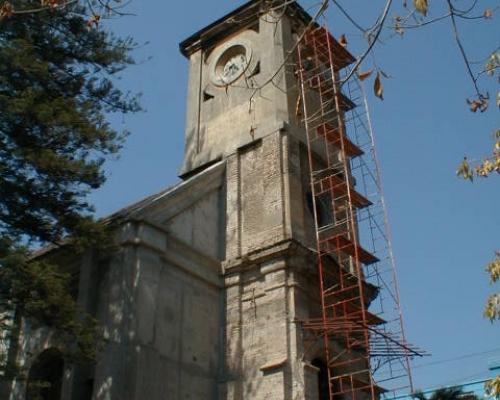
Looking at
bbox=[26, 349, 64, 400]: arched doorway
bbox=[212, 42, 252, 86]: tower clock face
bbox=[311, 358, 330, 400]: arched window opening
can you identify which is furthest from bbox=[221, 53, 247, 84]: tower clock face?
bbox=[26, 349, 64, 400]: arched doorway

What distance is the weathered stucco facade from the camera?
14.7 m

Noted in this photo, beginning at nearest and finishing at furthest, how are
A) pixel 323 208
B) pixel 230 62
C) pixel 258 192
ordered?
pixel 258 192 → pixel 323 208 → pixel 230 62

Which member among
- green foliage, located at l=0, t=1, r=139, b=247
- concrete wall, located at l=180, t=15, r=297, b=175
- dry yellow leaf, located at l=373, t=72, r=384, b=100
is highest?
concrete wall, located at l=180, t=15, r=297, b=175

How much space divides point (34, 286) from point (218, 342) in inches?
225

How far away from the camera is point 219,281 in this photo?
687 inches

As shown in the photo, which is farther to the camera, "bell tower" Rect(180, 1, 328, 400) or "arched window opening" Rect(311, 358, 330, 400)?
"arched window opening" Rect(311, 358, 330, 400)

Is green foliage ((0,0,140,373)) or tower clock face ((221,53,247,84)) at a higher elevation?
tower clock face ((221,53,247,84))

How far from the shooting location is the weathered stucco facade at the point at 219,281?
14688 millimetres

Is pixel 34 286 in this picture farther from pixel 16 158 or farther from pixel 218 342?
pixel 218 342

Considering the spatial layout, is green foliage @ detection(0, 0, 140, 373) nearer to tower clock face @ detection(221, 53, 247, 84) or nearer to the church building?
the church building

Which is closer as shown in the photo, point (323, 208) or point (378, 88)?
point (378, 88)

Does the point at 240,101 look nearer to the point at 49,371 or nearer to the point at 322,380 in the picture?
the point at 322,380

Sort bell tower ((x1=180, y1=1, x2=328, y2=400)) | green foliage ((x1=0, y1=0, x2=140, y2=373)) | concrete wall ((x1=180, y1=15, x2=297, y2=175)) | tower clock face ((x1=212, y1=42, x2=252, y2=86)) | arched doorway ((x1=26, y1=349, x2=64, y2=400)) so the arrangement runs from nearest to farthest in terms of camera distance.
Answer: green foliage ((x1=0, y1=0, x2=140, y2=373)) → bell tower ((x1=180, y1=1, x2=328, y2=400)) → arched doorway ((x1=26, y1=349, x2=64, y2=400)) → concrete wall ((x1=180, y1=15, x2=297, y2=175)) → tower clock face ((x1=212, y1=42, x2=252, y2=86))

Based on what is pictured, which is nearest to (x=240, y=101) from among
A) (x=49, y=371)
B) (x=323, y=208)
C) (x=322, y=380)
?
(x=323, y=208)
